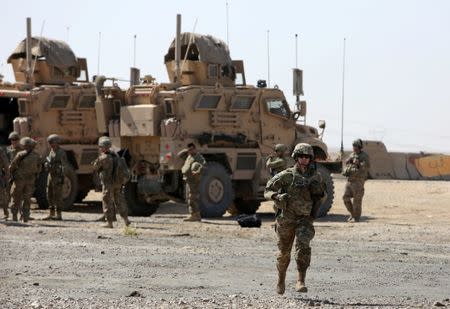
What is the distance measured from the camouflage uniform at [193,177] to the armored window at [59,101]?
493 cm

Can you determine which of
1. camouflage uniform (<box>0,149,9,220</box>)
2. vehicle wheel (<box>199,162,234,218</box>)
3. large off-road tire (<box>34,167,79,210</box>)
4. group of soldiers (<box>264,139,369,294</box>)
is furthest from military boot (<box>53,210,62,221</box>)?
group of soldiers (<box>264,139,369,294</box>)

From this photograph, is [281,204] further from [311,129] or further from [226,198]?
[311,129]

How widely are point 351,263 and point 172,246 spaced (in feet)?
10.3

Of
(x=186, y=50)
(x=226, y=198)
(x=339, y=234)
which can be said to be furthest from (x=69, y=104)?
(x=339, y=234)

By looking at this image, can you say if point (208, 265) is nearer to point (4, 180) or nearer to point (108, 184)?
point (108, 184)

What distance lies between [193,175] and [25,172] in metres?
3.24

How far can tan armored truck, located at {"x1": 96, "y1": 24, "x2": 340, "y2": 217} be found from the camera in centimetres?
2477

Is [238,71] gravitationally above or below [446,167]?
above

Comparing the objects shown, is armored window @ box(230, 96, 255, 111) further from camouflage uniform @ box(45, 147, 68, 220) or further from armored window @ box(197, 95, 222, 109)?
camouflage uniform @ box(45, 147, 68, 220)

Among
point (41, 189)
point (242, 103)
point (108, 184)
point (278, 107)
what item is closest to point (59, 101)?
point (41, 189)

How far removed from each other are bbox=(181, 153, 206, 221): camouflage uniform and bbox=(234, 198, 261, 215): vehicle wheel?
10.0 feet

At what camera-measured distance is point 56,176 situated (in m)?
23.4

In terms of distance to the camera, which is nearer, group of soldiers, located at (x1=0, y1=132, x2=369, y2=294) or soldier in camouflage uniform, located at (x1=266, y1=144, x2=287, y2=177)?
group of soldiers, located at (x1=0, y1=132, x2=369, y2=294)

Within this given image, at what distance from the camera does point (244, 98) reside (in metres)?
25.7
